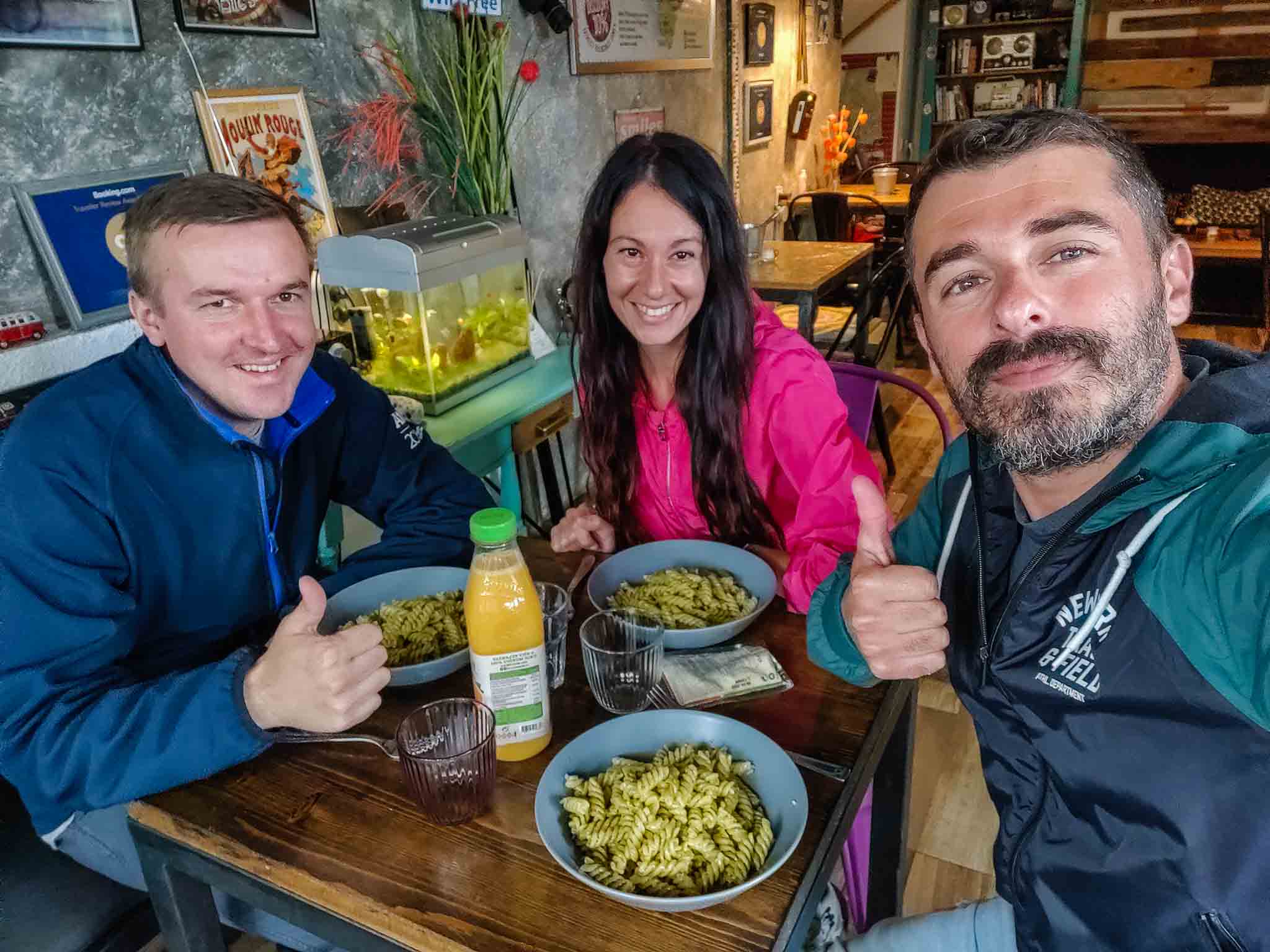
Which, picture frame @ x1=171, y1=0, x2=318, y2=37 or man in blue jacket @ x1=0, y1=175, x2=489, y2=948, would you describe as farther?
picture frame @ x1=171, y1=0, x2=318, y2=37

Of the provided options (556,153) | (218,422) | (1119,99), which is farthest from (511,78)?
(1119,99)

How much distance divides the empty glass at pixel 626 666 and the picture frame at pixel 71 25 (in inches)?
66.2

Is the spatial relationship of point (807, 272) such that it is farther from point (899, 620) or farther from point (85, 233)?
point (899, 620)

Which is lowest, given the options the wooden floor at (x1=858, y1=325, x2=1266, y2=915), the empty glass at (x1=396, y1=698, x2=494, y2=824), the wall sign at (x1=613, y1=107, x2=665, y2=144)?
the wooden floor at (x1=858, y1=325, x2=1266, y2=915)

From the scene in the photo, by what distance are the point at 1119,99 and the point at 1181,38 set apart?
50 centimetres

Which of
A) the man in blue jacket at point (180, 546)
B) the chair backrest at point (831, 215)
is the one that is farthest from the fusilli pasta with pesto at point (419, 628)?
the chair backrest at point (831, 215)

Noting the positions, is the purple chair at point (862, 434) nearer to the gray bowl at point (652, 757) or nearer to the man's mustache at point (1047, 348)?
the gray bowl at point (652, 757)

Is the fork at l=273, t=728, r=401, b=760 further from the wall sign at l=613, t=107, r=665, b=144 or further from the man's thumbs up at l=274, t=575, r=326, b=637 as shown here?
the wall sign at l=613, t=107, r=665, b=144

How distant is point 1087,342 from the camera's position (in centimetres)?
97

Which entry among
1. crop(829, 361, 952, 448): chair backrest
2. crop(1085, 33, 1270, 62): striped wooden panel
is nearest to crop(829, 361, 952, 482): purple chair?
crop(829, 361, 952, 448): chair backrest

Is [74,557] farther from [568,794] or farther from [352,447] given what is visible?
[568,794]

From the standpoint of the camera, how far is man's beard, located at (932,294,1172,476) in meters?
0.96

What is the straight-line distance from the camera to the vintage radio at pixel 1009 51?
6.46 m

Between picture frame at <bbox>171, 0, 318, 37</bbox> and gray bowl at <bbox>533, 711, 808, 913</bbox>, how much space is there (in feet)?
6.61
